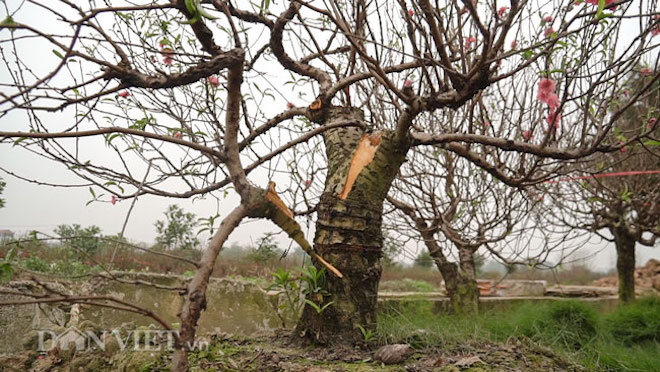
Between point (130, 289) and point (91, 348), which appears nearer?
point (91, 348)

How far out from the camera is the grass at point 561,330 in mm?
2209

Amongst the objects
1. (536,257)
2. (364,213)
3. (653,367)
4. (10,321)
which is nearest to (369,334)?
(364,213)

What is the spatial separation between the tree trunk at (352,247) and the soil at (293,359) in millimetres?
105

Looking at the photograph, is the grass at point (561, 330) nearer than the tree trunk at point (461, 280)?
Yes

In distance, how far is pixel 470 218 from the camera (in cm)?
393

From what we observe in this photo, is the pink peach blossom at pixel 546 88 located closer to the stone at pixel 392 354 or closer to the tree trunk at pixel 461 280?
the stone at pixel 392 354

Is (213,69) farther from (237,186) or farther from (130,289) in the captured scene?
(130,289)

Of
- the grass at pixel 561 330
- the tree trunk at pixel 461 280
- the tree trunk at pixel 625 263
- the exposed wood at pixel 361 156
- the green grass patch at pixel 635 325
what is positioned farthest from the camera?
the tree trunk at pixel 625 263

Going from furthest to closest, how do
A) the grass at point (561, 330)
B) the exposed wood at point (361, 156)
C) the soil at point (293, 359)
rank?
the grass at point (561, 330), the exposed wood at point (361, 156), the soil at point (293, 359)

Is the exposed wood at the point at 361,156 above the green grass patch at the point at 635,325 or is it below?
above

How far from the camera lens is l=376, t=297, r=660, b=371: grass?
2.21m

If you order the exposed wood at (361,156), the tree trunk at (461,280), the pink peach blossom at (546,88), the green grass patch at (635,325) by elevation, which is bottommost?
the green grass patch at (635,325)

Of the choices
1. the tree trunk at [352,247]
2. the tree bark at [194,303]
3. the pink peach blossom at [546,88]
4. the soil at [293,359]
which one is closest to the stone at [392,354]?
the soil at [293,359]

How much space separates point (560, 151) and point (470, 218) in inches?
82.9
